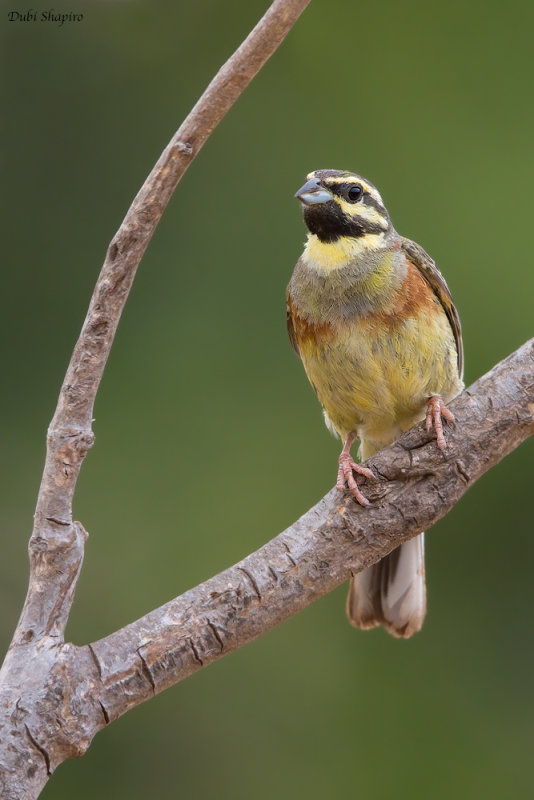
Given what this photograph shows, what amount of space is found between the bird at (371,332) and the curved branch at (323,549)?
13.1 inches

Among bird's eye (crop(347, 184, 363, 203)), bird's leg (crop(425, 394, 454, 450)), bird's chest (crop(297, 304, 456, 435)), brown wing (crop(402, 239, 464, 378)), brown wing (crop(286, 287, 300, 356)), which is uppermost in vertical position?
bird's eye (crop(347, 184, 363, 203))

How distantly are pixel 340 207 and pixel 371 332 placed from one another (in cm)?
53

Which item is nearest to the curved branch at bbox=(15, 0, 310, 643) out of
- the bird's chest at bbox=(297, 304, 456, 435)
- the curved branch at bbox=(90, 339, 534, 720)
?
the curved branch at bbox=(90, 339, 534, 720)

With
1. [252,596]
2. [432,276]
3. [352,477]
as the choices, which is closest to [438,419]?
[352,477]

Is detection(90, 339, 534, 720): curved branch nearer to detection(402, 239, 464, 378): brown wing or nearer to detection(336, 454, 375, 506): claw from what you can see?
detection(336, 454, 375, 506): claw

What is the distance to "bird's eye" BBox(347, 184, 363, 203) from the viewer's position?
4000 mm

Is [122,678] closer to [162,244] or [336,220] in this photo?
[336,220]

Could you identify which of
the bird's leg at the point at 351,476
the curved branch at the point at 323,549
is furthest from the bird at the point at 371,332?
the curved branch at the point at 323,549

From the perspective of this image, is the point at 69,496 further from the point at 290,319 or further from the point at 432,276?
the point at 432,276

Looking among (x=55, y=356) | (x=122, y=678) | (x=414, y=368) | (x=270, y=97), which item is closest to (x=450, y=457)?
(x=414, y=368)

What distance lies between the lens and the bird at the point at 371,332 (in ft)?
12.6

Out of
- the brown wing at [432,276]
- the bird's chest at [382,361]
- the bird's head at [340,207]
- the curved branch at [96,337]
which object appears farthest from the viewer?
the brown wing at [432,276]

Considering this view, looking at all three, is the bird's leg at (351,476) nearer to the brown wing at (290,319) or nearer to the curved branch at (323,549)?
the curved branch at (323,549)

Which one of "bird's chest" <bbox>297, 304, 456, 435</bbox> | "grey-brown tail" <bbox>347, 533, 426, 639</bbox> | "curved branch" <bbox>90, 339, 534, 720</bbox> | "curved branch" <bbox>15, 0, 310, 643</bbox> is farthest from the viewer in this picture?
"grey-brown tail" <bbox>347, 533, 426, 639</bbox>
